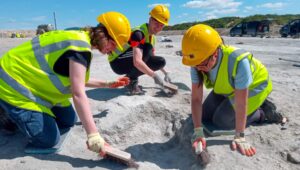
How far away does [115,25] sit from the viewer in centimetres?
264

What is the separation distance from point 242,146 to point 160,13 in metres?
2.12

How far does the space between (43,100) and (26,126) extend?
24 centimetres

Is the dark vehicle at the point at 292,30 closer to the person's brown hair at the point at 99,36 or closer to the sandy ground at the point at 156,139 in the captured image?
the sandy ground at the point at 156,139

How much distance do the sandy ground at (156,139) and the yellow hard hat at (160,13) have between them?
0.96 metres

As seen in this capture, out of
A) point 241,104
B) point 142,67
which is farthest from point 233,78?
point 142,67

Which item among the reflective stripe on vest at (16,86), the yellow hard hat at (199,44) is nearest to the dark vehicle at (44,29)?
the reflective stripe on vest at (16,86)

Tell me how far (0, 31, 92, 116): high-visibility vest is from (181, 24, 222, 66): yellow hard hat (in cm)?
75

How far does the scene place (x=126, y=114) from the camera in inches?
144

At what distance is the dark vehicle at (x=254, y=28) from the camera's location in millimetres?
23500

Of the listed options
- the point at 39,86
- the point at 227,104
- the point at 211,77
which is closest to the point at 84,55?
the point at 39,86

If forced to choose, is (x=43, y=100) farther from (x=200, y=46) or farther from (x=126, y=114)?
(x=200, y=46)

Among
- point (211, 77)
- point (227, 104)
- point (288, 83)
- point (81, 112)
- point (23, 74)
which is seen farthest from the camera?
point (288, 83)

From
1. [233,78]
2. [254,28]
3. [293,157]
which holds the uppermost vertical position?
[233,78]

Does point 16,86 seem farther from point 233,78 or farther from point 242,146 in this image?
point 242,146
